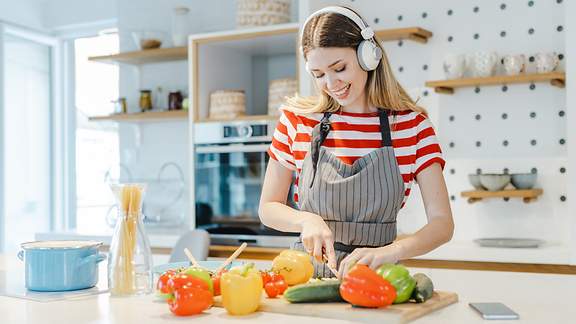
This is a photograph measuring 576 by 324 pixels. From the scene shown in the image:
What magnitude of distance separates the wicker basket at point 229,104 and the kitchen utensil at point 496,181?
141 cm

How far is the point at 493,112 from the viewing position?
3.75 metres

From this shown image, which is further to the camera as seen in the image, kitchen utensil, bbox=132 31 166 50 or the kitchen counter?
kitchen utensil, bbox=132 31 166 50

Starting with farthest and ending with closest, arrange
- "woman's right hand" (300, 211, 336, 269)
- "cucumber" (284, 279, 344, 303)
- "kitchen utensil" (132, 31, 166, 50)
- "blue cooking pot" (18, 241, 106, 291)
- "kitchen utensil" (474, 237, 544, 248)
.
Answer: "kitchen utensil" (132, 31, 166, 50)
"kitchen utensil" (474, 237, 544, 248)
"blue cooking pot" (18, 241, 106, 291)
"woman's right hand" (300, 211, 336, 269)
"cucumber" (284, 279, 344, 303)

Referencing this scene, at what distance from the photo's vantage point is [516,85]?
3.70 meters

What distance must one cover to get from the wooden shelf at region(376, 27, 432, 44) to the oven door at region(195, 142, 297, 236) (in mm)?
857

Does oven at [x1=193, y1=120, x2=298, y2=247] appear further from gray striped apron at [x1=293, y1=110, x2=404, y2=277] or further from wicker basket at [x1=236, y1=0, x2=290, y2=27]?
gray striped apron at [x1=293, y1=110, x2=404, y2=277]

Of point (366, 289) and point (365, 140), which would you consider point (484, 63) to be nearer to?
point (365, 140)

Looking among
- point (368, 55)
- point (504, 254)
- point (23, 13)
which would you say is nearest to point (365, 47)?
point (368, 55)

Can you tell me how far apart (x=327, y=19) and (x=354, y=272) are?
0.73 meters

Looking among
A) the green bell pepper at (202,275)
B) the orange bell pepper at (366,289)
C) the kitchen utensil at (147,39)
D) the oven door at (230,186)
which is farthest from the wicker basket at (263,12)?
the orange bell pepper at (366,289)

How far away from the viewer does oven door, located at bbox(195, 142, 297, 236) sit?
4.00m

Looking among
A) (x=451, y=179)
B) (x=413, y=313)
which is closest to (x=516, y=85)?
(x=451, y=179)

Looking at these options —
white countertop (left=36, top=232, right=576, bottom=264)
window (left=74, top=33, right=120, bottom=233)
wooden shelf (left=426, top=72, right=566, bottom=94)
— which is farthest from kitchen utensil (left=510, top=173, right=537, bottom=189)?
window (left=74, top=33, right=120, bottom=233)

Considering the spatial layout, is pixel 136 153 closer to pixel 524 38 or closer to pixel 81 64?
pixel 81 64
